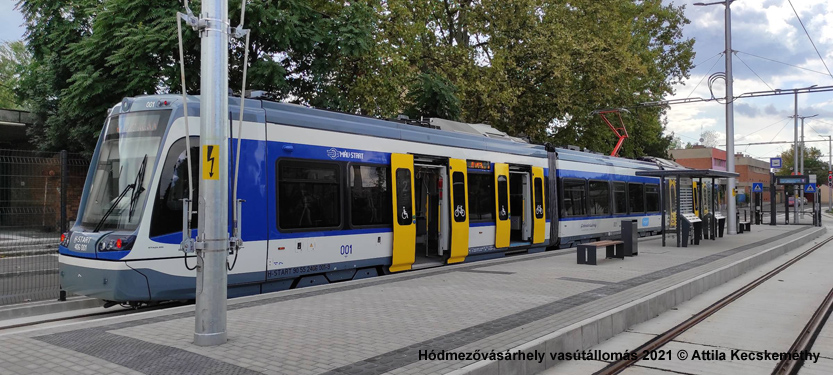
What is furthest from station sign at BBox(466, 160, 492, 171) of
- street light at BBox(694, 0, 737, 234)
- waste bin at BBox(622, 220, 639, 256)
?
street light at BBox(694, 0, 737, 234)

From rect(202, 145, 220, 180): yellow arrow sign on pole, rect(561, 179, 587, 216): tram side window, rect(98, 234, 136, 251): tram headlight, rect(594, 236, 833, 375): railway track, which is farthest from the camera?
rect(561, 179, 587, 216): tram side window

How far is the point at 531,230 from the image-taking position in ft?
53.5

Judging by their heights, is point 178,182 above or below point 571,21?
below

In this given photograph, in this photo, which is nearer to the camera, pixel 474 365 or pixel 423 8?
pixel 474 365

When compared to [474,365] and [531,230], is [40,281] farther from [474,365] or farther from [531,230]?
[531,230]

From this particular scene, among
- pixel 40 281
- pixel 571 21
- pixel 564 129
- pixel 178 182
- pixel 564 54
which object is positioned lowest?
pixel 40 281

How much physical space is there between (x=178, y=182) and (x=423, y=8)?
15257mm

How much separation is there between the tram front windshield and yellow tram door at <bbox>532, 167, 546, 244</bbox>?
1030cm

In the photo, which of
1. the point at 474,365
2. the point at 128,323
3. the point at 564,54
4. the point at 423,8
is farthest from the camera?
the point at 564,54

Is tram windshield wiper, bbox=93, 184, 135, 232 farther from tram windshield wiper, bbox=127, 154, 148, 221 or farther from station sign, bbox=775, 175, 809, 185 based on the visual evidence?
station sign, bbox=775, 175, 809, 185

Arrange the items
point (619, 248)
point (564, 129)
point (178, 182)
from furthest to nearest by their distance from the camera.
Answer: point (564, 129) < point (619, 248) < point (178, 182)

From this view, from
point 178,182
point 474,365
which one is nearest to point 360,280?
point 178,182

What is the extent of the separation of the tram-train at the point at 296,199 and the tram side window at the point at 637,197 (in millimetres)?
8143

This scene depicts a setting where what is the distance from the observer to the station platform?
530 cm
